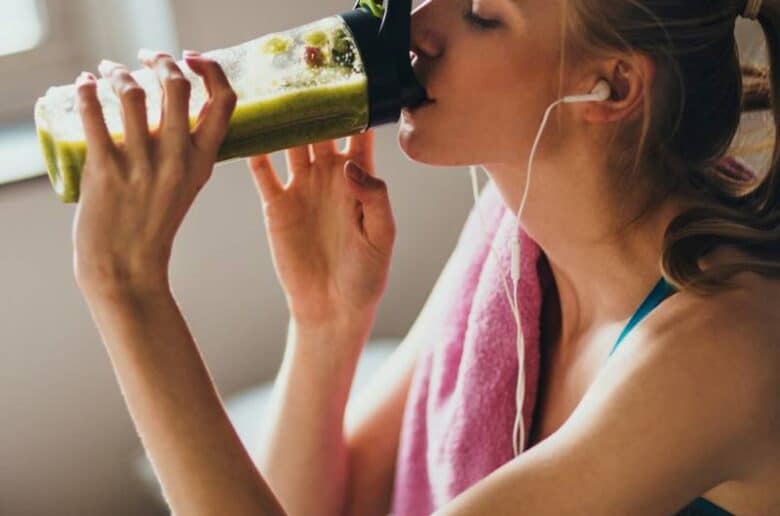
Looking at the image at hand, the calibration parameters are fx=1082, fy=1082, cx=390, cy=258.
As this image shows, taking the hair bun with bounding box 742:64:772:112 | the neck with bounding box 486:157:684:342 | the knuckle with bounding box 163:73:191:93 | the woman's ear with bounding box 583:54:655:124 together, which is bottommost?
the neck with bounding box 486:157:684:342

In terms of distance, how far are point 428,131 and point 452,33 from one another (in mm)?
78

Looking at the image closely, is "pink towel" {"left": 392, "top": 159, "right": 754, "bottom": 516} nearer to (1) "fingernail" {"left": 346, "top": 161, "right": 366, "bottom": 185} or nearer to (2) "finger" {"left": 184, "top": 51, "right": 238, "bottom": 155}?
(1) "fingernail" {"left": 346, "top": 161, "right": 366, "bottom": 185}

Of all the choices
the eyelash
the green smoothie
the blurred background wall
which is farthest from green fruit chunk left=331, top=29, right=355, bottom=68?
the blurred background wall

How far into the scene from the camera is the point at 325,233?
105cm

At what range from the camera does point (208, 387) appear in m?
0.81

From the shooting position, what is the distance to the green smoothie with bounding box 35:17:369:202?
77 cm

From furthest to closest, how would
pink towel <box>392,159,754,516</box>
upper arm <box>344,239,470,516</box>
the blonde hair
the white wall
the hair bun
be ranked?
the white wall < upper arm <box>344,239,470,516</box> < pink towel <box>392,159,754,516</box> < the hair bun < the blonde hair

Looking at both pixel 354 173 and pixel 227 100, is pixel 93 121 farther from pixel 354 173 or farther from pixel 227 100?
A: pixel 354 173

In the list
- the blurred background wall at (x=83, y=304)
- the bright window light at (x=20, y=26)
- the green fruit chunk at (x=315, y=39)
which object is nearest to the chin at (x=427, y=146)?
the green fruit chunk at (x=315, y=39)

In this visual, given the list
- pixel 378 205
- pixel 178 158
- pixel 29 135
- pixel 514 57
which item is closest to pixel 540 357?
pixel 378 205

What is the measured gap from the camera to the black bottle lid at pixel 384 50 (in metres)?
0.79

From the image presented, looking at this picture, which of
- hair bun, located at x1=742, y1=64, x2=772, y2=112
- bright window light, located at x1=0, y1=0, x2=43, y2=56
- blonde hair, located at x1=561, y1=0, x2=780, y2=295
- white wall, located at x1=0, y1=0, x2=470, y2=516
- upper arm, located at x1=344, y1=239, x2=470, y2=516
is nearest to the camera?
blonde hair, located at x1=561, y1=0, x2=780, y2=295

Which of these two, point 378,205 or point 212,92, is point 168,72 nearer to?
point 212,92

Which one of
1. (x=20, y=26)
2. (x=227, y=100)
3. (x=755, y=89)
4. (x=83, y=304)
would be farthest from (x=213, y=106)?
(x=20, y=26)
